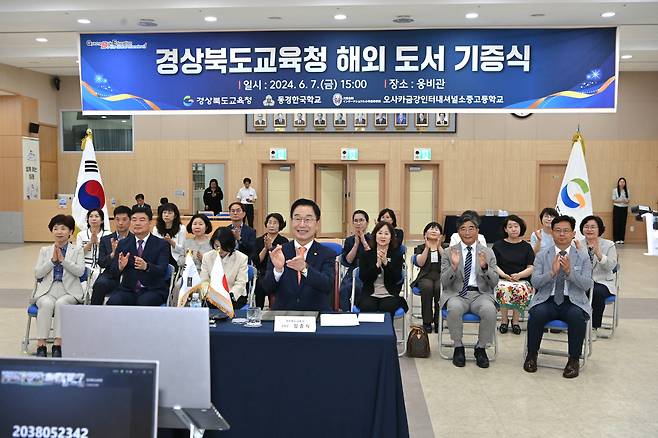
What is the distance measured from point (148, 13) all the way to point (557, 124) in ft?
35.0

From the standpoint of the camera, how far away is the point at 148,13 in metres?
7.70

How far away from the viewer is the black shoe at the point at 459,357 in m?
5.09

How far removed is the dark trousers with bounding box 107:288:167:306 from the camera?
16.9 feet

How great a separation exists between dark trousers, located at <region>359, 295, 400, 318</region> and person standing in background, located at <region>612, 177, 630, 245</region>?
37.4 feet

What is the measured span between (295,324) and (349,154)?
1230 centimetres

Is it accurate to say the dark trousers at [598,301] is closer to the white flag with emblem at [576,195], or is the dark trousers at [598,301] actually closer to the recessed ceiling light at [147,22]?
the white flag with emblem at [576,195]

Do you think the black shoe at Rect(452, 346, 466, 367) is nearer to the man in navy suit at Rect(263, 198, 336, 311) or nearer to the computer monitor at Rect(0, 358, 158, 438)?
the man in navy suit at Rect(263, 198, 336, 311)

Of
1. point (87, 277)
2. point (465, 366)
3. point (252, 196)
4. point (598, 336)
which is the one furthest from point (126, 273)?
point (252, 196)

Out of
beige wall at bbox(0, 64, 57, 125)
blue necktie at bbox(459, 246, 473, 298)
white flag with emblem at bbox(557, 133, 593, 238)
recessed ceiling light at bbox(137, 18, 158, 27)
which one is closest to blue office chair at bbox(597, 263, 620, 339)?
blue necktie at bbox(459, 246, 473, 298)

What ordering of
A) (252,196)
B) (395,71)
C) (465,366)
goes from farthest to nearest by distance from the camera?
(252,196) → (395,71) → (465,366)

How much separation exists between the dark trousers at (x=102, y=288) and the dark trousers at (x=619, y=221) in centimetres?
1279

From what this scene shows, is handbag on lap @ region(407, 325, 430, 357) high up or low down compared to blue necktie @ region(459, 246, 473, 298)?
down

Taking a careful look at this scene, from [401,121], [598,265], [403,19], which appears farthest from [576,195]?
[401,121]

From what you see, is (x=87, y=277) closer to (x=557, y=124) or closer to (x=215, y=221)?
(x=215, y=221)
